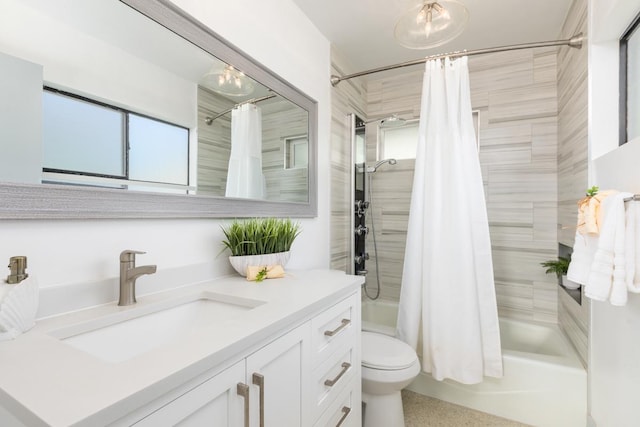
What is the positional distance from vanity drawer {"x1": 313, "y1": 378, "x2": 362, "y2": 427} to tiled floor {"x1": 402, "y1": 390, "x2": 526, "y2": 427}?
608 millimetres

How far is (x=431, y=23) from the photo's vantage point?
4.92 ft

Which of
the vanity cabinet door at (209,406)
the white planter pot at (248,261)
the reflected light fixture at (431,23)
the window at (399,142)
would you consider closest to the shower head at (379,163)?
the window at (399,142)

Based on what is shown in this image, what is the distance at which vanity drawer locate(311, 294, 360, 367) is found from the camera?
103cm

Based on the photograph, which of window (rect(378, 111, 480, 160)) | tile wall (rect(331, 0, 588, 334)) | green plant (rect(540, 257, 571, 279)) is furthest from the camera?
window (rect(378, 111, 480, 160))

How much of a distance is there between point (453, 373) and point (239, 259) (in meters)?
1.44

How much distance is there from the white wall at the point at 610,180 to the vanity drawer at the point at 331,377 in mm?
1083

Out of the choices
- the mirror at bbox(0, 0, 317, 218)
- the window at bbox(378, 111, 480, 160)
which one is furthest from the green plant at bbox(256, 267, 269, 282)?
the window at bbox(378, 111, 480, 160)

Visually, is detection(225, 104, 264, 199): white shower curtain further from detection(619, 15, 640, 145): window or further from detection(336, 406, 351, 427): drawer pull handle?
detection(619, 15, 640, 145): window

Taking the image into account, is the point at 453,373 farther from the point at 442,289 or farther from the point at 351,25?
the point at 351,25

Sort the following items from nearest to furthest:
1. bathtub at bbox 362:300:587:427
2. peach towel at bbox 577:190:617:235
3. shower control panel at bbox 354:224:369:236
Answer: peach towel at bbox 577:190:617:235 < bathtub at bbox 362:300:587:427 < shower control panel at bbox 354:224:369:236

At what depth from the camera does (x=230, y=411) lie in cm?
68

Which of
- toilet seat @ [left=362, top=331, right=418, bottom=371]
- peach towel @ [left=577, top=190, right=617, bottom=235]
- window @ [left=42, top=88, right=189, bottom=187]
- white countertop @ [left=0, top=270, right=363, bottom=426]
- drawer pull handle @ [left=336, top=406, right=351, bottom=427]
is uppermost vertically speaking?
window @ [left=42, top=88, right=189, bottom=187]

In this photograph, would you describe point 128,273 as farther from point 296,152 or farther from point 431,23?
point 431,23

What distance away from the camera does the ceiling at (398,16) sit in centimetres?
187
